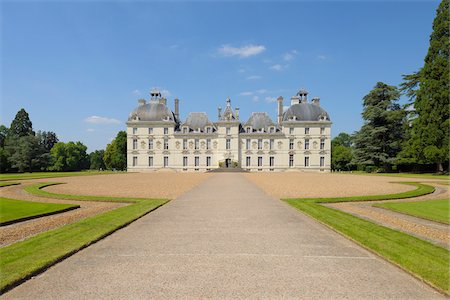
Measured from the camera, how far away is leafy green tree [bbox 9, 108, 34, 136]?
6306 cm

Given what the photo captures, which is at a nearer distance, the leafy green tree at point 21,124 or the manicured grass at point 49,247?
the manicured grass at point 49,247

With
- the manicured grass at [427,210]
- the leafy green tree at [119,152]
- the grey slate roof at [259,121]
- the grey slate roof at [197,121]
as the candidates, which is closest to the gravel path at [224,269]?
the manicured grass at [427,210]

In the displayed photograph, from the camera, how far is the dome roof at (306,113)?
5531 cm

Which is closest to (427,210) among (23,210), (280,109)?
(23,210)

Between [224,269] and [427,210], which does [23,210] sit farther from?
[427,210]

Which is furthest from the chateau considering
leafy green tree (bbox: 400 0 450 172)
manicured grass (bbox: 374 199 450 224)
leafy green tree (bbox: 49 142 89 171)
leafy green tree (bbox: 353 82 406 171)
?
manicured grass (bbox: 374 199 450 224)

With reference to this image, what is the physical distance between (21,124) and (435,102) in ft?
265

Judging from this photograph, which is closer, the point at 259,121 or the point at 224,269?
the point at 224,269

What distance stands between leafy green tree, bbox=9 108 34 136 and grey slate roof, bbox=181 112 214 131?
37.8m

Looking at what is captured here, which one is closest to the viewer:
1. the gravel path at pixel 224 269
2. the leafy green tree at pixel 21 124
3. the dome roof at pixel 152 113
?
the gravel path at pixel 224 269

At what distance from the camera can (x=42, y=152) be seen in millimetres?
55000

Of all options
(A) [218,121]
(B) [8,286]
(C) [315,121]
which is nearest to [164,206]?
(B) [8,286]

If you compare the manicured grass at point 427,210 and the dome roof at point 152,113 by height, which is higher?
the dome roof at point 152,113

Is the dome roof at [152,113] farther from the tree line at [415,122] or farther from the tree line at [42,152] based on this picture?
the tree line at [415,122]
